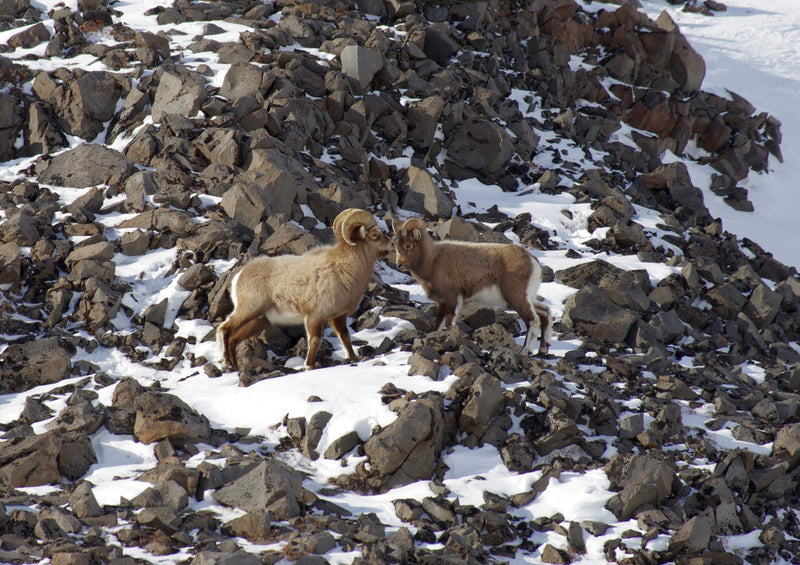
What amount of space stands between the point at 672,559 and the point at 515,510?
1597 millimetres

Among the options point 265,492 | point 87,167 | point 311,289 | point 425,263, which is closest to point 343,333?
point 311,289

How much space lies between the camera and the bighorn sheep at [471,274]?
1213 cm

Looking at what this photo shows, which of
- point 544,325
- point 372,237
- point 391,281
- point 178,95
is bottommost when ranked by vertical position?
point 391,281

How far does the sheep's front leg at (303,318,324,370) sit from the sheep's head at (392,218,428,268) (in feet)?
6.48

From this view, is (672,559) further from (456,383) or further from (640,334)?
(640,334)

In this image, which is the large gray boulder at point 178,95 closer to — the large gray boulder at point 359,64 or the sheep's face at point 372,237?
the large gray boulder at point 359,64

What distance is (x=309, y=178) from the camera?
53.5ft

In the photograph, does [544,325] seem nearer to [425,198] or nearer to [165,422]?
[165,422]

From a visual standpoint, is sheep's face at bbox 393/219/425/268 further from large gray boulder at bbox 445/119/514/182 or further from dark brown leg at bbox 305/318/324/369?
large gray boulder at bbox 445/119/514/182

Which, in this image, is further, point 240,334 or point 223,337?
point 240,334

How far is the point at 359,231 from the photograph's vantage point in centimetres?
1143

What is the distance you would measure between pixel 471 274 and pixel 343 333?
234 centimetres

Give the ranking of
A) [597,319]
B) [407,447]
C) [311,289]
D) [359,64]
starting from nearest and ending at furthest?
[407,447], [311,289], [597,319], [359,64]

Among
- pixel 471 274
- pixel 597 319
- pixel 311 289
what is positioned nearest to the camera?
pixel 311 289
